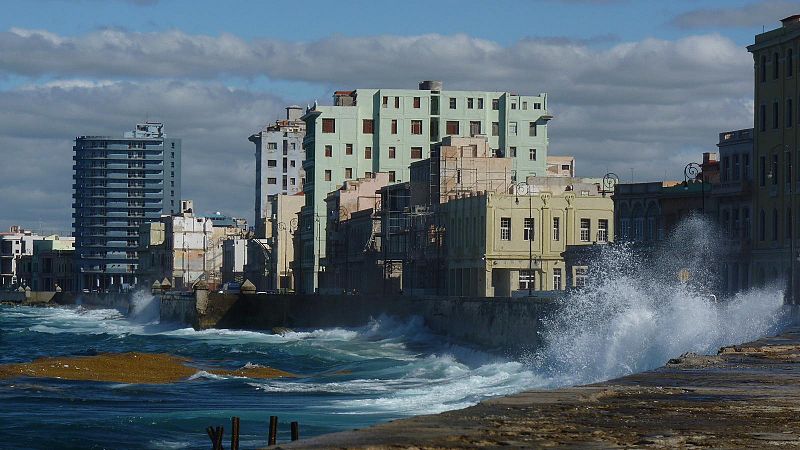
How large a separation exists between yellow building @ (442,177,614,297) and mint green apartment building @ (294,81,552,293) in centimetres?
3699

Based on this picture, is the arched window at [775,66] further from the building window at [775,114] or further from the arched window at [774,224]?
the arched window at [774,224]

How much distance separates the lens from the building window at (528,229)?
88.8m

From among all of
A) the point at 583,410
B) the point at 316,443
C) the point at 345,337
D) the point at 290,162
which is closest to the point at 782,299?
the point at 345,337

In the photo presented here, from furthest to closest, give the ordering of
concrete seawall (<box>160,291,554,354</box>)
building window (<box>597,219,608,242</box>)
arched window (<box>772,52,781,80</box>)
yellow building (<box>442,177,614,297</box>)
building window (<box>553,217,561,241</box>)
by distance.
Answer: building window (<box>553,217,561,241</box>) → building window (<box>597,219,608,242</box>) → yellow building (<box>442,177,614,297</box>) → arched window (<box>772,52,781,80</box>) → concrete seawall (<box>160,291,554,354</box>)

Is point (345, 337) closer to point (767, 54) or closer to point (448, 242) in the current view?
point (448, 242)

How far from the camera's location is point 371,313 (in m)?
87.6

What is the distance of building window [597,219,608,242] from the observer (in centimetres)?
8900

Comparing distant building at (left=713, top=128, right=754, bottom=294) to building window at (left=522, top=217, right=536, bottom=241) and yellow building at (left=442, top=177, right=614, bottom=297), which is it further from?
building window at (left=522, top=217, right=536, bottom=241)

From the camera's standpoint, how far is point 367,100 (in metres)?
129

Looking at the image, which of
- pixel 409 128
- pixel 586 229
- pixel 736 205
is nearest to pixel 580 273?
pixel 586 229

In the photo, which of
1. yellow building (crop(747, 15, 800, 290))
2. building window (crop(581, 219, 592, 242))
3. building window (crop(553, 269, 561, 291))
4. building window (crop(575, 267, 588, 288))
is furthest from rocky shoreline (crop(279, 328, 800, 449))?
building window (crop(581, 219, 592, 242))

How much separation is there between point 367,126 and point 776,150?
201 feet

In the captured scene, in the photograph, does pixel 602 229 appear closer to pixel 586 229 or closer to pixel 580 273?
pixel 586 229

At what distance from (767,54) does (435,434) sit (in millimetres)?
64245
